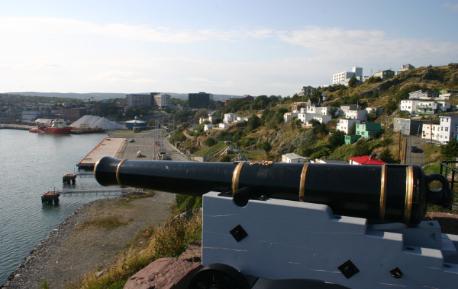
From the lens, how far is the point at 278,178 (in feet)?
13.9

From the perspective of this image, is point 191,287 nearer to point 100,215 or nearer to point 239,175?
point 239,175

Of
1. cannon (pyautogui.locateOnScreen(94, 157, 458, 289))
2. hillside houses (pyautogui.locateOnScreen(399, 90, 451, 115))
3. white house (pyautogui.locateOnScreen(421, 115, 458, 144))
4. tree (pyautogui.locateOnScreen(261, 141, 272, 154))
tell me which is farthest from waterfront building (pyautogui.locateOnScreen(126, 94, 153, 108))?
cannon (pyautogui.locateOnScreen(94, 157, 458, 289))

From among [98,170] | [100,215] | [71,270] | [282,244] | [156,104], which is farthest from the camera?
[156,104]

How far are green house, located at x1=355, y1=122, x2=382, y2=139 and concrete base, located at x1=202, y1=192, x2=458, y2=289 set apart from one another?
39.6 m

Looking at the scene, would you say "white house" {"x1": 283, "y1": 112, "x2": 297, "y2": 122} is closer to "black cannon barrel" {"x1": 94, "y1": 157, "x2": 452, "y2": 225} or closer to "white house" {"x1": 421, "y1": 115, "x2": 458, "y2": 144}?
"white house" {"x1": 421, "y1": 115, "x2": 458, "y2": 144}

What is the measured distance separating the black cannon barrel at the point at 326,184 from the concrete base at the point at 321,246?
0.59 ft

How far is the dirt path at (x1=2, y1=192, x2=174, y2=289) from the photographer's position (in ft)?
51.5

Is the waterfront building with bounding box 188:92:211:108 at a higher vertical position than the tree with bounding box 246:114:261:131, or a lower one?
higher

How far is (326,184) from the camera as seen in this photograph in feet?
13.3

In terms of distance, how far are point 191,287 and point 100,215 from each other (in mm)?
22070

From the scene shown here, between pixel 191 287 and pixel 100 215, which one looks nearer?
pixel 191 287

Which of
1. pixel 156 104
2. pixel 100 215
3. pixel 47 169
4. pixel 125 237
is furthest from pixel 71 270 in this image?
pixel 156 104

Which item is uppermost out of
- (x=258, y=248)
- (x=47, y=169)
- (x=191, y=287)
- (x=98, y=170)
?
(x=98, y=170)

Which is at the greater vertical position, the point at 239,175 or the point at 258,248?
the point at 239,175
